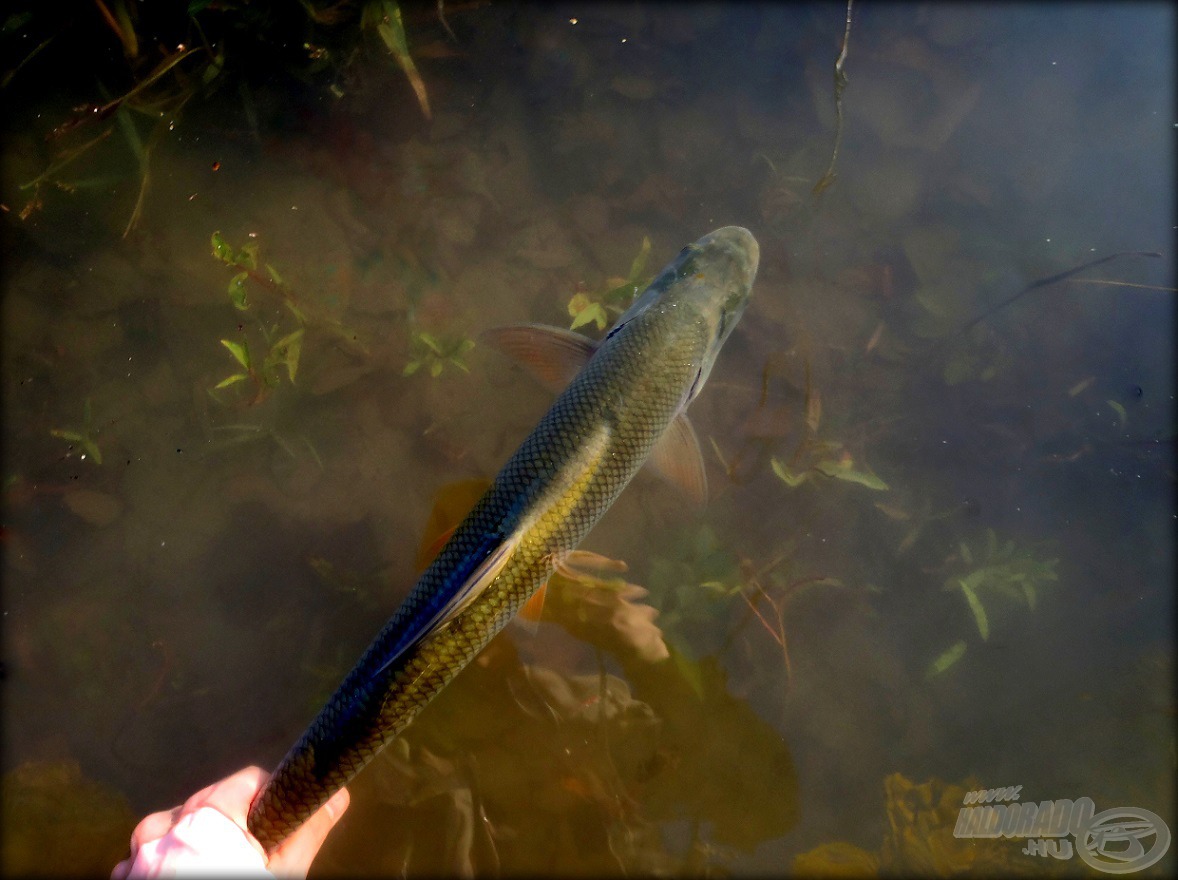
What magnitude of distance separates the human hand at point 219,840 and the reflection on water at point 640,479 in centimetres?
60

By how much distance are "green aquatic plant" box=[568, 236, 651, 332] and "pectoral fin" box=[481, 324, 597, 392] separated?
0.64 feet

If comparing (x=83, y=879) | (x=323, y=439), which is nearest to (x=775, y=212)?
(x=323, y=439)

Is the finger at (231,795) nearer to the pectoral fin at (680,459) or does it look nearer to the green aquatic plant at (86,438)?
the green aquatic plant at (86,438)

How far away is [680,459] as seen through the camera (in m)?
2.61

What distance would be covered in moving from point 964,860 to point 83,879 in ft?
13.2

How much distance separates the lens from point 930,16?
3416mm

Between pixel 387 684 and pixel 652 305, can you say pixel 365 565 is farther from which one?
pixel 652 305

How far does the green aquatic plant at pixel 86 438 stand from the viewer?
279 cm

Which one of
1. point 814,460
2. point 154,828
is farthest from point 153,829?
point 814,460

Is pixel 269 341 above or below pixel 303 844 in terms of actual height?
above

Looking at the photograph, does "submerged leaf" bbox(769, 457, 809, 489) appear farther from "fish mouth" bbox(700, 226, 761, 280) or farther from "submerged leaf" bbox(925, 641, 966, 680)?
"submerged leaf" bbox(925, 641, 966, 680)

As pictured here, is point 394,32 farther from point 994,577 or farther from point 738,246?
point 994,577

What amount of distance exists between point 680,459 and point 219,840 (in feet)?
6.72

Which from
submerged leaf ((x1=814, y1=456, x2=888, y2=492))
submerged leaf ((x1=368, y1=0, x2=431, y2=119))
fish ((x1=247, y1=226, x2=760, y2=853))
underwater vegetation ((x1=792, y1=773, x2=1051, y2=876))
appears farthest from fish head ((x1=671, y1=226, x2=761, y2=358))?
underwater vegetation ((x1=792, y1=773, x2=1051, y2=876))
